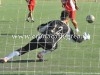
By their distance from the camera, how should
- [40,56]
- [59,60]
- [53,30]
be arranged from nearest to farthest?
1. [53,30]
2. [40,56]
3. [59,60]

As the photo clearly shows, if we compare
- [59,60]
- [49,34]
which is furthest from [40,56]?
[49,34]

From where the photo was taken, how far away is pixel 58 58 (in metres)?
9.38

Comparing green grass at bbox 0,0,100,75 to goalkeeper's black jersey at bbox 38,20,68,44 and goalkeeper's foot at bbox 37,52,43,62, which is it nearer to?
goalkeeper's foot at bbox 37,52,43,62

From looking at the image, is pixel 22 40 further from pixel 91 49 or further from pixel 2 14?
pixel 2 14

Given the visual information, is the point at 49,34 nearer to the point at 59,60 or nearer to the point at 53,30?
the point at 53,30

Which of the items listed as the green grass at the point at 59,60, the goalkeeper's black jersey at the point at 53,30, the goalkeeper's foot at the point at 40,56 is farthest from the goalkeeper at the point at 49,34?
the goalkeeper's foot at the point at 40,56

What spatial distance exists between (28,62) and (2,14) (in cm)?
1124

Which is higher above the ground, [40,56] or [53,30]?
[53,30]

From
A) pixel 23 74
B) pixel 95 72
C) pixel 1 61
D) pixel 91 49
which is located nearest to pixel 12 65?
pixel 1 61

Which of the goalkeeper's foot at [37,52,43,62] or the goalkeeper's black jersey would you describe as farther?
the goalkeeper's foot at [37,52,43,62]

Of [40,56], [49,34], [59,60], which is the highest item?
[49,34]

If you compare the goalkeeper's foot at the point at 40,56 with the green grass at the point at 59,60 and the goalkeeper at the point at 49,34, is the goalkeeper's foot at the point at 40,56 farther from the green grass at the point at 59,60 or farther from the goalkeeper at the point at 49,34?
the goalkeeper at the point at 49,34

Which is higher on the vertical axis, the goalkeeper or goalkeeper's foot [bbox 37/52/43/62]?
the goalkeeper

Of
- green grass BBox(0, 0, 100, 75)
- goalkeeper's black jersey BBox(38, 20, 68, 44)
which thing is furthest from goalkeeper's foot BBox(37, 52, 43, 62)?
goalkeeper's black jersey BBox(38, 20, 68, 44)
